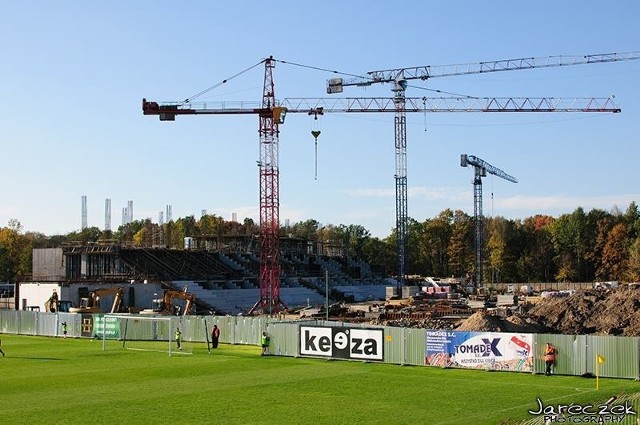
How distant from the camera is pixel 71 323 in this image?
68438 mm

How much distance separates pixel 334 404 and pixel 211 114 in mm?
98221

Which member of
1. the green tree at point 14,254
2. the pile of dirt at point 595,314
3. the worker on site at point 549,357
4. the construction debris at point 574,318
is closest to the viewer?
the worker on site at point 549,357

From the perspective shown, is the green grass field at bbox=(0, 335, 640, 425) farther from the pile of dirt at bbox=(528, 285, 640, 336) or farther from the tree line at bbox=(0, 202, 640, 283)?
the tree line at bbox=(0, 202, 640, 283)

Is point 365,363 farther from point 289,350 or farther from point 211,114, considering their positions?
point 211,114

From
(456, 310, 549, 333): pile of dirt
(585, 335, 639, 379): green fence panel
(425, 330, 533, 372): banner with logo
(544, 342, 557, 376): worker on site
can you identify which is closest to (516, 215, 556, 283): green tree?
(456, 310, 549, 333): pile of dirt

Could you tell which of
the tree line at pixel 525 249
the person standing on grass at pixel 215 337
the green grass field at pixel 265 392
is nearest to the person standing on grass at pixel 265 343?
the green grass field at pixel 265 392

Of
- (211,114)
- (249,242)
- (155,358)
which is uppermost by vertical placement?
(211,114)

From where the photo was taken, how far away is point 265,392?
35.8 meters

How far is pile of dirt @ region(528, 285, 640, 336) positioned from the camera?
64.5m

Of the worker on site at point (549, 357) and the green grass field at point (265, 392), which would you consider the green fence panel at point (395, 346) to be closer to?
the green grass field at point (265, 392)

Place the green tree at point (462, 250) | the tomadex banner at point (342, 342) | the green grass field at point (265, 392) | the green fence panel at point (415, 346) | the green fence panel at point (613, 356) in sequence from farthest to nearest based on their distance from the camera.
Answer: the green tree at point (462, 250), the tomadex banner at point (342, 342), the green fence panel at point (415, 346), the green fence panel at point (613, 356), the green grass field at point (265, 392)

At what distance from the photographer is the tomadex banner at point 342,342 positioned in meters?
46.5

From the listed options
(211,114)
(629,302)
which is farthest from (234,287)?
(629,302)

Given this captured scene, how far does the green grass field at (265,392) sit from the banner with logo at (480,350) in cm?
76
